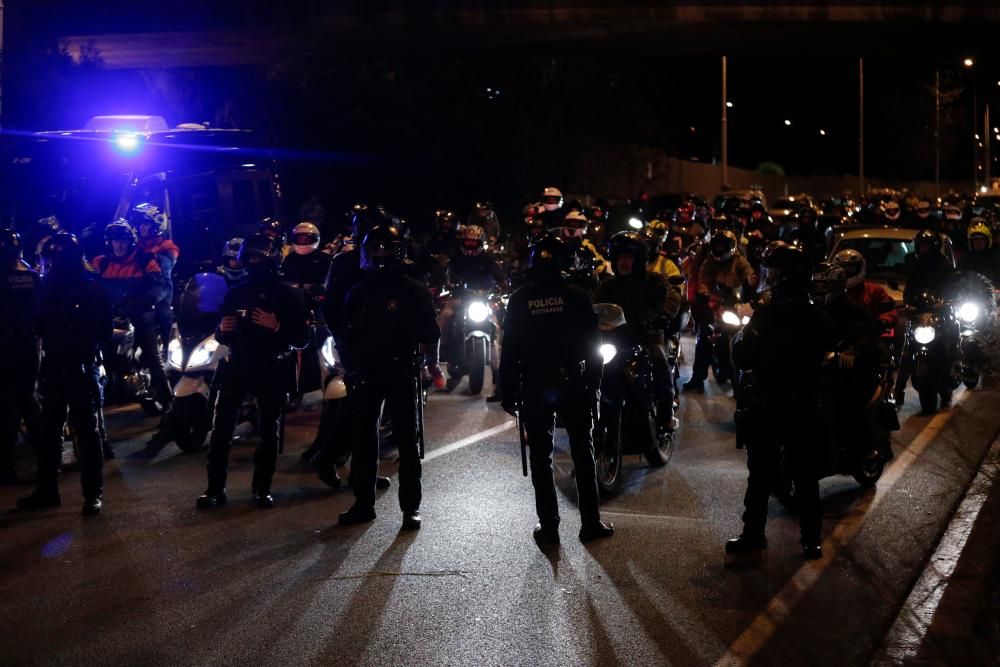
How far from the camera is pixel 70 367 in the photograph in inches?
367

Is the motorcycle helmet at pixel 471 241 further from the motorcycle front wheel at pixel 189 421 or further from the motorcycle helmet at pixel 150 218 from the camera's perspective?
the motorcycle front wheel at pixel 189 421

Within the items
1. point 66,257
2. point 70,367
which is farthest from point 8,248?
point 70,367

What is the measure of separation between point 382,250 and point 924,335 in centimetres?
705

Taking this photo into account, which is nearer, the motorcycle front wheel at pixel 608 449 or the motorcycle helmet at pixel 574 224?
the motorcycle front wheel at pixel 608 449

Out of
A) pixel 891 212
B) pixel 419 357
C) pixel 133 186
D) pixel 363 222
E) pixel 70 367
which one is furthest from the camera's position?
pixel 891 212

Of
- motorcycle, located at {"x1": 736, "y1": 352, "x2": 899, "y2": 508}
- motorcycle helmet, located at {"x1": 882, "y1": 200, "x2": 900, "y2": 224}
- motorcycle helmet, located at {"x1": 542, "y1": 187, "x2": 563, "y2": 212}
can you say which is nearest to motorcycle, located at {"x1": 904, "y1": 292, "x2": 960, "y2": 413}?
motorcycle, located at {"x1": 736, "y1": 352, "x2": 899, "y2": 508}

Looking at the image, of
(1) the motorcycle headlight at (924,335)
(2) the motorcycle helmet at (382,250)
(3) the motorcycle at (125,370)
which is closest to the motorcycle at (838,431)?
(2) the motorcycle helmet at (382,250)

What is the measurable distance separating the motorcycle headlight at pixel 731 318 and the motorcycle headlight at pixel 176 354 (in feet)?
18.3

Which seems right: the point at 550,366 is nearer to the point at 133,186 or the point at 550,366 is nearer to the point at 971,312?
the point at 971,312

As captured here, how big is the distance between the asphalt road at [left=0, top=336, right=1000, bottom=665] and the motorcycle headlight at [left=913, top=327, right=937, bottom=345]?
2.81m

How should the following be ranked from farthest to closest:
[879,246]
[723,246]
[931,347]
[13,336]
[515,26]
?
[515,26]
[879,246]
[723,246]
[931,347]
[13,336]

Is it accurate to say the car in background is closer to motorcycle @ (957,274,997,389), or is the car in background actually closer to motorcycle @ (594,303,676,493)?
motorcycle @ (957,274,997,389)

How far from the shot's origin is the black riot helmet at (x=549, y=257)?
8.20m

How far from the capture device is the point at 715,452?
11.5 m
